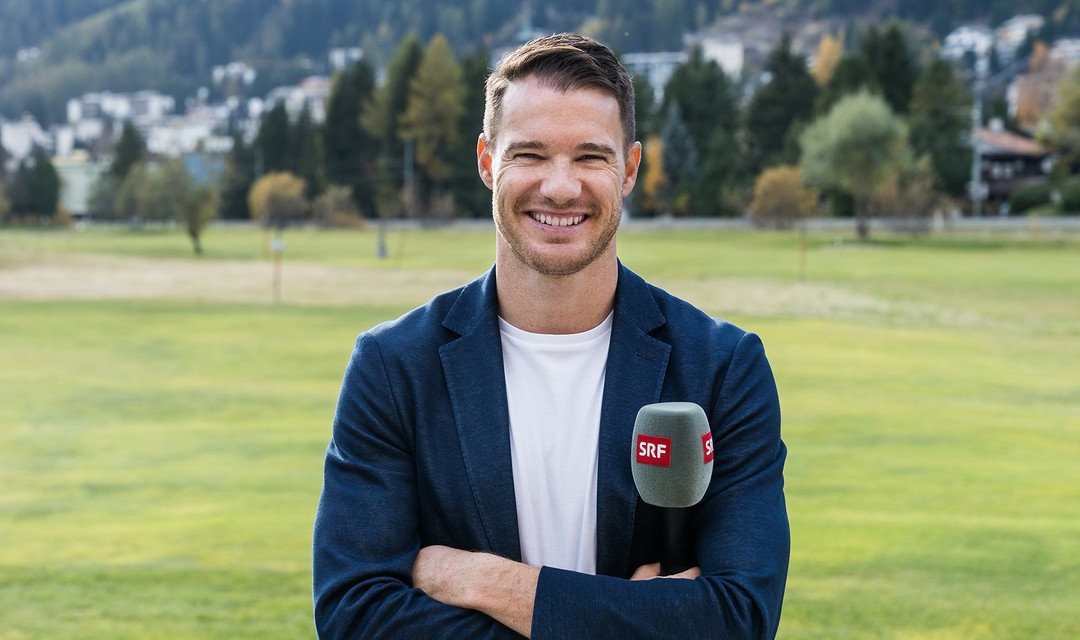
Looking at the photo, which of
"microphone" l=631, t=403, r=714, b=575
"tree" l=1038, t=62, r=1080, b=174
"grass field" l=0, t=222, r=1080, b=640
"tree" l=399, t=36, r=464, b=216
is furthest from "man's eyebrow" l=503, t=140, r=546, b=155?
"tree" l=399, t=36, r=464, b=216

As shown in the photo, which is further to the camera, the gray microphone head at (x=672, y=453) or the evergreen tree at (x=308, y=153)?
the evergreen tree at (x=308, y=153)

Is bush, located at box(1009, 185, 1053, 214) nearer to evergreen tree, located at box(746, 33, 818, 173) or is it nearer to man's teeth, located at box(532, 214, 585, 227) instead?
evergreen tree, located at box(746, 33, 818, 173)

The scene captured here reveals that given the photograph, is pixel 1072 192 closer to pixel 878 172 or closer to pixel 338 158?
pixel 878 172

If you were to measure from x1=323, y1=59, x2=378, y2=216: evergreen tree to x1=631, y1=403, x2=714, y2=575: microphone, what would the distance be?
399 ft

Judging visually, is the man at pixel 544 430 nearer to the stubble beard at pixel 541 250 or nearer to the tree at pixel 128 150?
the stubble beard at pixel 541 250

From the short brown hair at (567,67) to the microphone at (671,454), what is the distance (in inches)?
27.5

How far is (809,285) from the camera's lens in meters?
43.4

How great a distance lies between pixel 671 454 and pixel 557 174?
660 millimetres

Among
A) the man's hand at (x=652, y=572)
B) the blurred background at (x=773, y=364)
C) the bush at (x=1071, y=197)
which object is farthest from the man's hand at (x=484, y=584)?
the bush at (x=1071, y=197)

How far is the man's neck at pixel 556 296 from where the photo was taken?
285 cm

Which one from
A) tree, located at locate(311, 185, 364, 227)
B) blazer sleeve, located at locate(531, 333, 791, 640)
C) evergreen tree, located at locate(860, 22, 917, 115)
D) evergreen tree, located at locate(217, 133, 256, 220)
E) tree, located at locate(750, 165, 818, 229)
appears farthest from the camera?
evergreen tree, located at locate(217, 133, 256, 220)

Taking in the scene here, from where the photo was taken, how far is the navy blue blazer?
277 centimetres

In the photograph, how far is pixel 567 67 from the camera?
2725 millimetres

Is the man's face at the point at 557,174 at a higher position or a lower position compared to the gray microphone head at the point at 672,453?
higher
